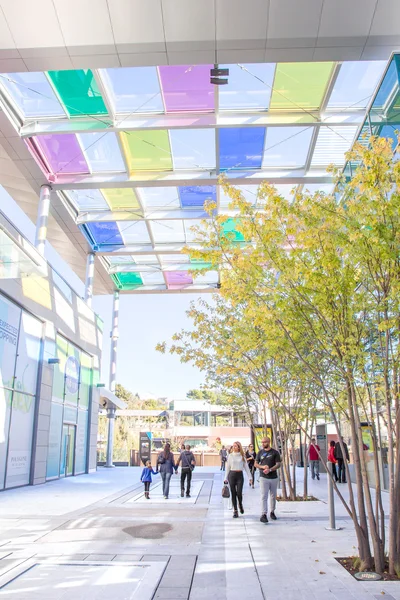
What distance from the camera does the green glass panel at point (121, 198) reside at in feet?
71.2

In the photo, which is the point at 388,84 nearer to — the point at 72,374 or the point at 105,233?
the point at 105,233

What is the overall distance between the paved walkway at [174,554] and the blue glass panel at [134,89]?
1174 cm

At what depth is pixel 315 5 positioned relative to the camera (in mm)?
10312

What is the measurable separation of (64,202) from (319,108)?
1171cm

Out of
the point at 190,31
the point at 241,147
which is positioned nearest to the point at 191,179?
the point at 241,147

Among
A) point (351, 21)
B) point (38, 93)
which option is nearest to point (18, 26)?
point (38, 93)

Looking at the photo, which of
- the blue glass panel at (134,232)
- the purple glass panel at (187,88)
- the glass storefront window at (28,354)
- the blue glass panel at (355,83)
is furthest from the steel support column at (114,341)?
the blue glass panel at (355,83)

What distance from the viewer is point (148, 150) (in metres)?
18.6

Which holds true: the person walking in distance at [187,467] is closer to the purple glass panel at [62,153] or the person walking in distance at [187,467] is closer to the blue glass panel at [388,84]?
the blue glass panel at [388,84]

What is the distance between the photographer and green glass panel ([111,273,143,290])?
110 ft

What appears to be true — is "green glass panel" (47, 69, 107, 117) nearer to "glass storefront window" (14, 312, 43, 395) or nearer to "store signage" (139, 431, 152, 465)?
"glass storefront window" (14, 312, 43, 395)

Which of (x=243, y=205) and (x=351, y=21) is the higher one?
(x=351, y=21)

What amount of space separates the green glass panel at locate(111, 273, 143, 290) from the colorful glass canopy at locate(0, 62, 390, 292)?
394 inches

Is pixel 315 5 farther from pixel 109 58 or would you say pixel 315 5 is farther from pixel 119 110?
pixel 119 110
